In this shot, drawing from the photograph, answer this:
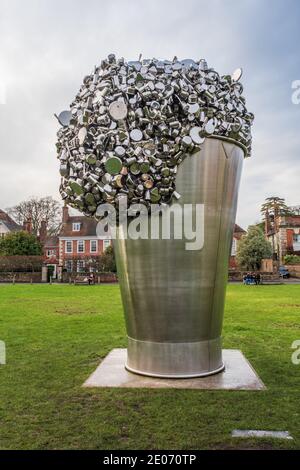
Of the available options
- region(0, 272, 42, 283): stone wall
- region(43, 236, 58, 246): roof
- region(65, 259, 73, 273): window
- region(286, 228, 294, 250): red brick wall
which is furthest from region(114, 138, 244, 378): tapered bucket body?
region(43, 236, 58, 246): roof

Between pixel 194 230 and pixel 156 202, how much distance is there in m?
0.73

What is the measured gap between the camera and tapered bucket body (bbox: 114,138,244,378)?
636 cm

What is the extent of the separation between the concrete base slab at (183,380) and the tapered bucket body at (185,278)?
14 centimetres

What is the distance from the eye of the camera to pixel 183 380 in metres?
6.38

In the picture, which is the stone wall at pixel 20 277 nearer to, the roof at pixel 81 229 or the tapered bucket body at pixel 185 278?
the roof at pixel 81 229

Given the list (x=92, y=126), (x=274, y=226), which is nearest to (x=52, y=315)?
(x=92, y=126)

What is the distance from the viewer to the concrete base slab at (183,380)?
6.17 m

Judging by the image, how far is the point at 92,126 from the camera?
618cm


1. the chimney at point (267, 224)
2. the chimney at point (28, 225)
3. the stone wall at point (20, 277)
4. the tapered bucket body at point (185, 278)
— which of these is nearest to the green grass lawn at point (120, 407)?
the tapered bucket body at point (185, 278)

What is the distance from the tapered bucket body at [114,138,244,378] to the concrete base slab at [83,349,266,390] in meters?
0.14

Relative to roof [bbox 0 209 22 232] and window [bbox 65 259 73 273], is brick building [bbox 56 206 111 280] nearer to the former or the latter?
window [bbox 65 259 73 273]

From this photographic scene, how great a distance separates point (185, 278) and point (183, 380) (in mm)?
1564

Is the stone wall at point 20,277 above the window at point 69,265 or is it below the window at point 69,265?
below
